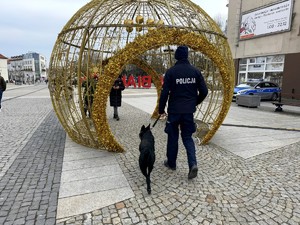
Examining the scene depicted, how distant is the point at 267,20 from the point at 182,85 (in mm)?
16765

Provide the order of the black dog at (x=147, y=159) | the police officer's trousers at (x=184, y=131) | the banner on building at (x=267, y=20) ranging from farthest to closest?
the banner on building at (x=267, y=20) < the police officer's trousers at (x=184, y=131) < the black dog at (x=147, y=159)

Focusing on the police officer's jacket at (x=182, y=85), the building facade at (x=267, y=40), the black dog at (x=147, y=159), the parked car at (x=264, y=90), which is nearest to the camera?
the black dog at (x=147, y=159)

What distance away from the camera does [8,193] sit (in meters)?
3.08

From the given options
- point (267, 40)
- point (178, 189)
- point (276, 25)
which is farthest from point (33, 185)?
point (267, 40)

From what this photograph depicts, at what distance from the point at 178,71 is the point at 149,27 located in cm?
128

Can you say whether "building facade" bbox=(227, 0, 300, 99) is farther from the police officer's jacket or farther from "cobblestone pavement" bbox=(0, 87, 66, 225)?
"cobblestone pavement" bbox=(0, 87, 66, 225)

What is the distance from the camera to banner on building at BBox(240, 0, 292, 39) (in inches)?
589

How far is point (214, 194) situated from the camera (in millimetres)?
3096

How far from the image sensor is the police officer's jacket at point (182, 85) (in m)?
3.35

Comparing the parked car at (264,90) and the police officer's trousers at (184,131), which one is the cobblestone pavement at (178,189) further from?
the parked car at (264,90)

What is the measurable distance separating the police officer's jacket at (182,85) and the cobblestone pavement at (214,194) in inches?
46.4

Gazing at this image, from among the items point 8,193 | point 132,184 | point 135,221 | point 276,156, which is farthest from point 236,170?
point 8,193

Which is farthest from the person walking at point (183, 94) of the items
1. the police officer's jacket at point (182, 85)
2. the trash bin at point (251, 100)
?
the trash bin at point (251, 100)

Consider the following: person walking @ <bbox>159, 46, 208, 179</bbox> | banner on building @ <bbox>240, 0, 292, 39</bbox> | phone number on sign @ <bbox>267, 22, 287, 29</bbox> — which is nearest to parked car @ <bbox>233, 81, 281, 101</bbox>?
banner on building @ <bbox>240, 0, 292, 39</bbox>
